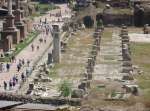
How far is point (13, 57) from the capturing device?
67.5 meters

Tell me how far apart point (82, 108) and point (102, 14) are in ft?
192

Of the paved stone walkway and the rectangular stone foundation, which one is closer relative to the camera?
the paved stone walkway

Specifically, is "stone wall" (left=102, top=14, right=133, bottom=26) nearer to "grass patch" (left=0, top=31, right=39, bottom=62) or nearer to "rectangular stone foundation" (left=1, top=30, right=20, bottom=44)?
"grass patch" (left=0, top=31, right=39, bottom=62)

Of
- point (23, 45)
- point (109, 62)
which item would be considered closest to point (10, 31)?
point (23, 45)

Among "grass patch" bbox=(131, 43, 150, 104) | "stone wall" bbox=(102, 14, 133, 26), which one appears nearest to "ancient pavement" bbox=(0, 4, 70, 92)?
"grass patch" bbox=(131, 43, 150, 104)

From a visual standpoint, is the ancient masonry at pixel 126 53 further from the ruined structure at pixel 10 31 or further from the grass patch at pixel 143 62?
the ruined structure at pixel 10 31

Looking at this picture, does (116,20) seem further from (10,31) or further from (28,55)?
(28,55)

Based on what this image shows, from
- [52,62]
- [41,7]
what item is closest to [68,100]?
[52,62]

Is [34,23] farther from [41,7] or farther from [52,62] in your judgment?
[52,62]

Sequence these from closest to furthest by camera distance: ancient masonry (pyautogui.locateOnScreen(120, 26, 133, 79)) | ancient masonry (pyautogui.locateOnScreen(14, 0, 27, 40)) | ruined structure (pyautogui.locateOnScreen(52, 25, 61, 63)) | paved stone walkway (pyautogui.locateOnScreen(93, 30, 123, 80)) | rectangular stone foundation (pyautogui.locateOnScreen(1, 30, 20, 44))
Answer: paved stone walkway (pyautogui.locateOnScreen(93, 30, 123, 80)), ancient masonry (pyautogui.locateOnScreen(120, 26, 133, 79)), ruined structure (pyautogui.locateOnScreen(52, 25, 61, 63)), rectangular stone foundation (pyautogui.locateOnScreen(1, 30, 20, 44)), ancient masonry (pyautogui.locateOnScreen(14, 0, 27, 40))

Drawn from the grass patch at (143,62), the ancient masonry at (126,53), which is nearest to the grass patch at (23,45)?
the ancient masonry at (126,53)

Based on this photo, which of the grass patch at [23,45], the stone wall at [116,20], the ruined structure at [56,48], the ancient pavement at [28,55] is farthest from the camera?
the stone wall at [116,20]

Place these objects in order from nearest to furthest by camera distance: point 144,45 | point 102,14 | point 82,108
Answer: point 82,108
point 144,45
point 102,14

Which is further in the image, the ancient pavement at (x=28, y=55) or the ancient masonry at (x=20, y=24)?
the ancient masonry at (x=20, y=24)
